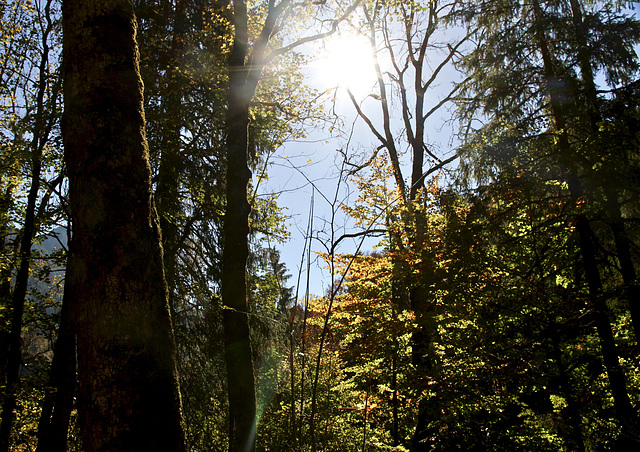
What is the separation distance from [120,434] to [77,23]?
172 centimetres

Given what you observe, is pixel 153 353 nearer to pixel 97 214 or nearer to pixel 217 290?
pixel 97 214

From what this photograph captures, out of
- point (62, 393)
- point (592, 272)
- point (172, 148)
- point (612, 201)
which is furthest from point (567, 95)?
point (62, 393)

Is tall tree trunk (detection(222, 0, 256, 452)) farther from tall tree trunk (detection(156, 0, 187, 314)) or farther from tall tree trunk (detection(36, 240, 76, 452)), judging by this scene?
tall tree trunk (detection(156, 0, 187, 314))

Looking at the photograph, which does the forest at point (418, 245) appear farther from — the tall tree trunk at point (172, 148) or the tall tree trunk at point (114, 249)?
the tall tree trunk at point (114, 249)

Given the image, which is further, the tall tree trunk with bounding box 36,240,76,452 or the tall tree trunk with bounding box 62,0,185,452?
the tall tree trunk with bounding box 36,240,76,452

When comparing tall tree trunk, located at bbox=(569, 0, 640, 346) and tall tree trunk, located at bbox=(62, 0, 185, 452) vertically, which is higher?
tall tree trunk, located at bbox=(569, 0, 640, 346)

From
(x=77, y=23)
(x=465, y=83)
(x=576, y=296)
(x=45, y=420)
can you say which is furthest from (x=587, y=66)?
(x=45, y=420)

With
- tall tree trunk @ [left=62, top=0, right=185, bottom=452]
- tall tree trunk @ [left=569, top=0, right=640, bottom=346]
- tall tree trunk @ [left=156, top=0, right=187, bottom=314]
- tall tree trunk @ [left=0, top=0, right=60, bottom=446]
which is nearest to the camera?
tall tree trunk @ [left=62, top=0, right=185, bottom=452]

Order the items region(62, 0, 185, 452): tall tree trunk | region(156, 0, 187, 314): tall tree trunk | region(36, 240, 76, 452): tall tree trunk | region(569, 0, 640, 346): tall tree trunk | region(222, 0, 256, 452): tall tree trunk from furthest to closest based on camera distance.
Answer: region(156, 0, 187, 314): tall tree trunk < region(569, 0, 640, 346): tall tree trunk < region(36, 240, 76, 452): tall tree trunk < region(222, 0, 256, 452): tall tree trunk < region(62, 0, 185, 452): tall tree trunk

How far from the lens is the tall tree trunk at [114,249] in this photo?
4.19 feet

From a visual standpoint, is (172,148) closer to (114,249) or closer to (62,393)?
(62,393)

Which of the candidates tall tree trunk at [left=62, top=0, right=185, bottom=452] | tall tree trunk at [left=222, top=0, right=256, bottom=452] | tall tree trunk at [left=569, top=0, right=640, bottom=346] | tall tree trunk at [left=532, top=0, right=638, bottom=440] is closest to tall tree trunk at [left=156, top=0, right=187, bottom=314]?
tall tree trunk at [left=222, top=0, right=256, bottom=452]

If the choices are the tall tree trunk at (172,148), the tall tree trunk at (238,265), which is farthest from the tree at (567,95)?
the tall tree trunk at (172,148)

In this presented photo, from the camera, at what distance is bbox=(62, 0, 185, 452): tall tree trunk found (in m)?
1.28
